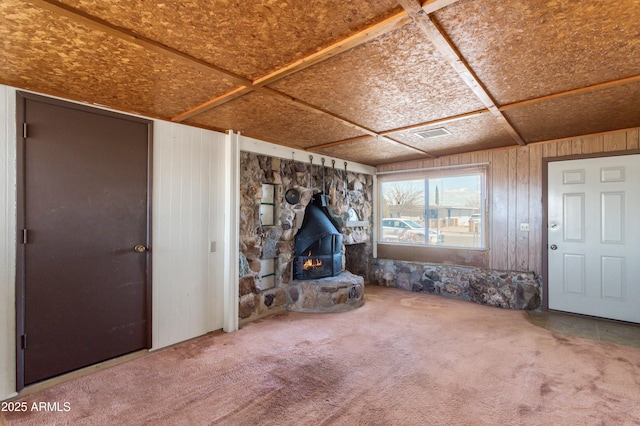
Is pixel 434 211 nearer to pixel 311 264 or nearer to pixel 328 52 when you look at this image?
pixel 311 264

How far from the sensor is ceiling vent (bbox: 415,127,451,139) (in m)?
3.35

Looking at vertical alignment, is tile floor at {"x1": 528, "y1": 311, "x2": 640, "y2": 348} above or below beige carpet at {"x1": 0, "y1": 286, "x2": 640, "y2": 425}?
above

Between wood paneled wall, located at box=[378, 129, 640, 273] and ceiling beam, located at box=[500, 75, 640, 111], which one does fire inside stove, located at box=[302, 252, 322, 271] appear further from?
ceiling beam, located at box=[500, 75, 640, 111]

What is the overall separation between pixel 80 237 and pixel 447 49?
115 inches

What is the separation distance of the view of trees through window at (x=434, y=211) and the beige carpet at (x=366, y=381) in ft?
5.45

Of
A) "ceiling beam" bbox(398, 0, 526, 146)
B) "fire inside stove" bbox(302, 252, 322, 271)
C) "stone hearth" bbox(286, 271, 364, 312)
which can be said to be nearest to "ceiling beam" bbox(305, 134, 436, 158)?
"ceiling beam" bbox(398, 0, 526, 146)

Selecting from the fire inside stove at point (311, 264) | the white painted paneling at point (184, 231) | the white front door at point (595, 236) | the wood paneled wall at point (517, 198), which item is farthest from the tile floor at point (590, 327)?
the white painted paneling at point (184, 231)

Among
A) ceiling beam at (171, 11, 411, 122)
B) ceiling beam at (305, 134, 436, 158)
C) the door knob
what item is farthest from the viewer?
ceiling beam at (305, 134, 436, 158)

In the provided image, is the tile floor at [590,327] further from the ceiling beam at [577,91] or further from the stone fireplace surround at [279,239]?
the ceiling beam at [577,91]

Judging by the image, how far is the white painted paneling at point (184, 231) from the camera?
292cm

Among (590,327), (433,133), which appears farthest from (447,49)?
(590,327)

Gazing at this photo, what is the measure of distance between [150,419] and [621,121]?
4.76 m

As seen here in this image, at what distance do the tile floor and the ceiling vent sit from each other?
2.43 m

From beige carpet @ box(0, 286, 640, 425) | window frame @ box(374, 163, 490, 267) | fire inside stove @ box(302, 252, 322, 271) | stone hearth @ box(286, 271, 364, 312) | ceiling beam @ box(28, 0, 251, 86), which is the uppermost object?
ceiling beam @ box(28, 0, 251, 86)
